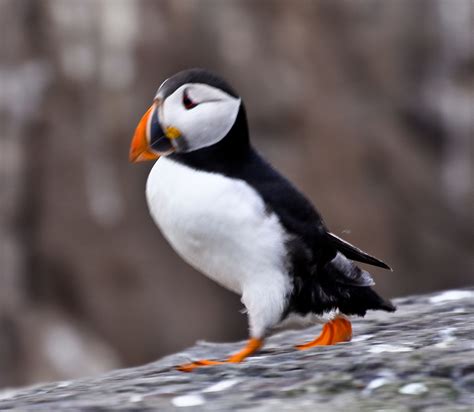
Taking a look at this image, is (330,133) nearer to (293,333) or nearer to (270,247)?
(293,333)

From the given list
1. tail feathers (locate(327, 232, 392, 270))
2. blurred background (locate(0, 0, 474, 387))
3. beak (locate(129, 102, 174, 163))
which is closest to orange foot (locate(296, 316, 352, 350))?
tail feathers (locate(327, 232, 392, 270))

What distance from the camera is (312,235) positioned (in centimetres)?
262

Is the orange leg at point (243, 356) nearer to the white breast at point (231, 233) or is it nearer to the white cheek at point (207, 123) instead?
the white breast at point (231, 233)

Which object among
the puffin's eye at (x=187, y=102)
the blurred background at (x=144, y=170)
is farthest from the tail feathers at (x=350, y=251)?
the blurred background at (x=144, y=170)

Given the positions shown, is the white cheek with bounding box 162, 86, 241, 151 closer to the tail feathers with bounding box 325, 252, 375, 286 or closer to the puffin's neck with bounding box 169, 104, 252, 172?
the puffin's neck with bounding box 169, 104, 252, 172

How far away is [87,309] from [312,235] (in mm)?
5976

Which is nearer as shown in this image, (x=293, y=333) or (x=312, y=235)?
(x=312, y=235)

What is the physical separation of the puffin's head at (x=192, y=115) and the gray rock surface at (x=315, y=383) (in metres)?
0.55

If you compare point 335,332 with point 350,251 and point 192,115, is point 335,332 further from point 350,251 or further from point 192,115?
point 192,115

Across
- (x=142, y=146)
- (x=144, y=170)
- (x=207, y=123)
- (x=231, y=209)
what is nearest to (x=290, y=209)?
(x=231, y=209)

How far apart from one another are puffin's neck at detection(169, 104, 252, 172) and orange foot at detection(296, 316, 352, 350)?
53 cm

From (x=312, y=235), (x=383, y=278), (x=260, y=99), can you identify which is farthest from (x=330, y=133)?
(x=312, y=235)

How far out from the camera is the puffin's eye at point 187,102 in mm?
2572

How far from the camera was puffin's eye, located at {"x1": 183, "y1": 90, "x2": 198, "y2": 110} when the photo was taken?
2.57 meters
